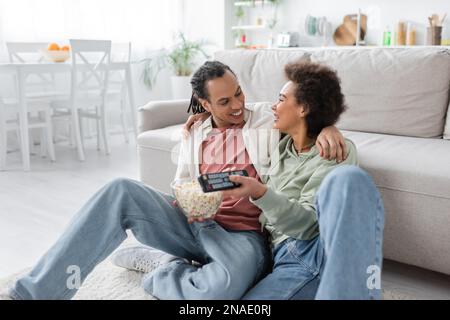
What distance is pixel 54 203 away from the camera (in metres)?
2.62

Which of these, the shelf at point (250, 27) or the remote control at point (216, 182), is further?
the shelf at point (250, 27)

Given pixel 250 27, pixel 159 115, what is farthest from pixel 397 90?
pixel 250 27

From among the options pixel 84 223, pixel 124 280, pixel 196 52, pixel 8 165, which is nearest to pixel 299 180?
pixel 84 223

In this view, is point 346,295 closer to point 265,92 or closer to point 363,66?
point 363,66

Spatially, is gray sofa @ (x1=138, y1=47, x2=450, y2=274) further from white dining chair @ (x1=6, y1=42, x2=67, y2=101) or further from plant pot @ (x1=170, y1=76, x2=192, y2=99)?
plant pot @ (x1=170, y1=76, x2=192, y2=99)

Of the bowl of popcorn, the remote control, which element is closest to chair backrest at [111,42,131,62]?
the bowl of popcorn

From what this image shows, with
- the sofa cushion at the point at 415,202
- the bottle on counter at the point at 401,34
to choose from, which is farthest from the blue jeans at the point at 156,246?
the bottle on counter at the point at 401,34

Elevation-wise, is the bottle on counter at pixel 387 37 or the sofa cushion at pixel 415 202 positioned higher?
the bottle on counter at pixel 387 37

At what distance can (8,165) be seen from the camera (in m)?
3.51

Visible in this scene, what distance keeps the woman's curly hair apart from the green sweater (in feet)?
0.29

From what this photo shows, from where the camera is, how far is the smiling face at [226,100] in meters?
1.55

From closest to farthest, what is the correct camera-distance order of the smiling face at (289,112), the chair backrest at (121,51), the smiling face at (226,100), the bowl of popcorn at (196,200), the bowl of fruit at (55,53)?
the bowl of popcorn at (196,200), the smiling face at (289,112), the smiling face at (226,100), the bowl of fruit at (55,53), the chair backrest at (121,51)

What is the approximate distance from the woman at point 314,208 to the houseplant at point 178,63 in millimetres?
3499

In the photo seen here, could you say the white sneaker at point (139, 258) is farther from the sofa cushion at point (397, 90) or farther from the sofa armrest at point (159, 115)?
the sofa cushion at point (397, 90)
